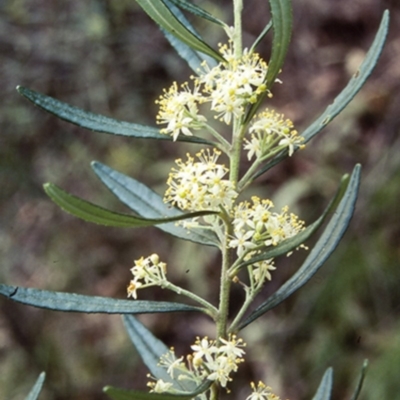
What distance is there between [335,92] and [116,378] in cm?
282

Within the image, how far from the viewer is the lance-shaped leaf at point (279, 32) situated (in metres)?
1.38

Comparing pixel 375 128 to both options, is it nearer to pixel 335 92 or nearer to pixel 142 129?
pixel 335 92

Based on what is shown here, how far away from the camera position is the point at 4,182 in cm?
520

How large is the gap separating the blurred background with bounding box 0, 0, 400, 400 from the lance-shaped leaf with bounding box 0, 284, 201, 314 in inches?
112

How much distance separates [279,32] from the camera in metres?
1.41

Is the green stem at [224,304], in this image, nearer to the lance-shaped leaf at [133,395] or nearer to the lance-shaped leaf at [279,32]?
the lance-shaped leaf at [133,395]

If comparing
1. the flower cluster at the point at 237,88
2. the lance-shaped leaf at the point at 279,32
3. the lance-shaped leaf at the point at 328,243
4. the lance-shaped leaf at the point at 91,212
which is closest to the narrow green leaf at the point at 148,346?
the lance-shaped leaf at the point at 328,243

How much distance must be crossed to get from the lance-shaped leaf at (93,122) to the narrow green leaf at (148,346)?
0.51 metres

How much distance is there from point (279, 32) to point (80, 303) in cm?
73

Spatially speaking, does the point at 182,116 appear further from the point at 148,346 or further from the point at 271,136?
the point at 148,346

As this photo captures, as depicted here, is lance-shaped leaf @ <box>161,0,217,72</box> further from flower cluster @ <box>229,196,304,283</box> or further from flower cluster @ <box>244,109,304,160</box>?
flower cluster @ <box>229,196,304,283</box>

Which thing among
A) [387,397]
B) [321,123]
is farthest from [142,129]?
[387,397]

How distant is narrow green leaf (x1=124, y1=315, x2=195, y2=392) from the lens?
5.44 ft

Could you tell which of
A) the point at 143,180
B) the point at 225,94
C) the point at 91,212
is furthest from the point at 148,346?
the point at 143,180
